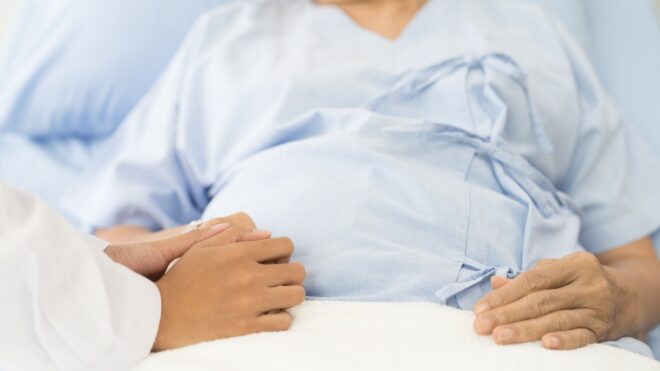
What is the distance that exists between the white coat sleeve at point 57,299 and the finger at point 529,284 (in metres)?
0.36

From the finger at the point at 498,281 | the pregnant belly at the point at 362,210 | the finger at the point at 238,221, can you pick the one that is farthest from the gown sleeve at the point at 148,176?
the finger at the point at 498,281

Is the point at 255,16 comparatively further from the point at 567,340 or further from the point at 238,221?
the point at 567,340

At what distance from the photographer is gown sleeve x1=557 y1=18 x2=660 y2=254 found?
124cm

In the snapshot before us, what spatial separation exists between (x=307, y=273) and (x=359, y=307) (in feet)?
0.32

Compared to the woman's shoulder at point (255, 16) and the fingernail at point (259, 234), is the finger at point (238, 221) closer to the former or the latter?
the fingernail at point (259, 234)

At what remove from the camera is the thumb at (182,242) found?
94cm

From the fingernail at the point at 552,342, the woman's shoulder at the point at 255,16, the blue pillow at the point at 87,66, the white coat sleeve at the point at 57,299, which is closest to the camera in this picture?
the white coat sleeve at the point at 57,299

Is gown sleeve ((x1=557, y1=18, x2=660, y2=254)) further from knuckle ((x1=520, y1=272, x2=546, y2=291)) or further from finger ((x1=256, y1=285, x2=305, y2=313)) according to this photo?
finger ((x1=256, y1=285, x2=305, y2=313))

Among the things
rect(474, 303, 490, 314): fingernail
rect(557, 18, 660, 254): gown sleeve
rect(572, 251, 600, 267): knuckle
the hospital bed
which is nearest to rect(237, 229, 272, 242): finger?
the hospital bed

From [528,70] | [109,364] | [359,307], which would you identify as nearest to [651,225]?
[528,70]

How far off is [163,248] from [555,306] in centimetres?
43

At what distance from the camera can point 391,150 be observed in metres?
1.11

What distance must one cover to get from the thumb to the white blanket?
134 millimetres

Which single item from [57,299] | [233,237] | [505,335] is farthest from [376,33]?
[57,299]
